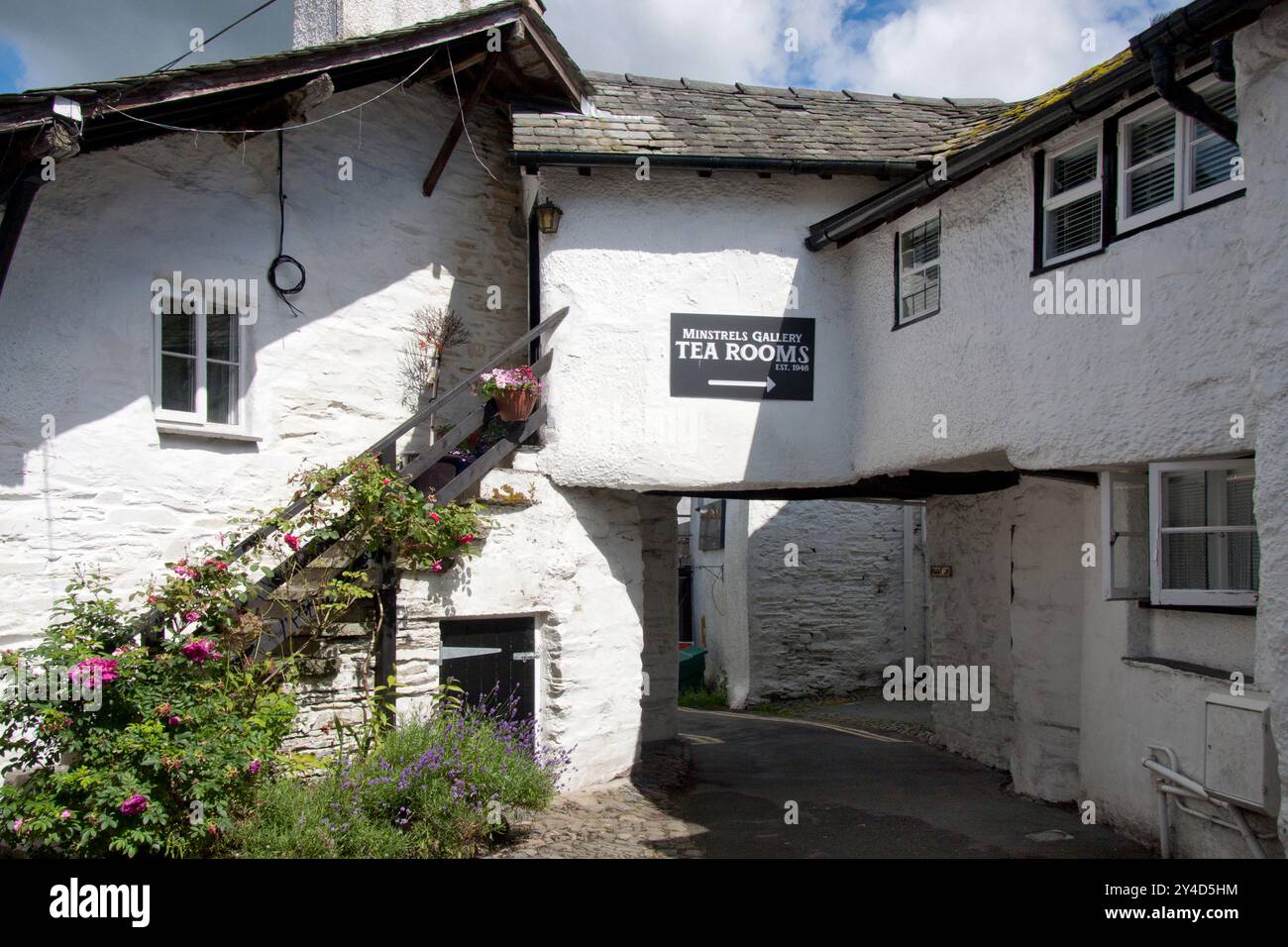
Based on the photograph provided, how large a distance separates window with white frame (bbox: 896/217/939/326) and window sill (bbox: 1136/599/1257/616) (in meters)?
2.97

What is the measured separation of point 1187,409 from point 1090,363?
851mm

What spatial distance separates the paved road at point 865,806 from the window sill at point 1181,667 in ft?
→ 4.49

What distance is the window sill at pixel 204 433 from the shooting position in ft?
27.3

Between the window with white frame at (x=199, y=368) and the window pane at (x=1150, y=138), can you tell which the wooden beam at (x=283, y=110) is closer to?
the window with white frame at (x=199, y=368)

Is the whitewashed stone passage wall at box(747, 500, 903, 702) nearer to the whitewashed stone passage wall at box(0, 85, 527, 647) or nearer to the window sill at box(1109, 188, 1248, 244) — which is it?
the whitewashed stone passage wall at box(0, 85, 527, 647)

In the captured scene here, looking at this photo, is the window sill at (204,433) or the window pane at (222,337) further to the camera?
the window pane at (222,337)

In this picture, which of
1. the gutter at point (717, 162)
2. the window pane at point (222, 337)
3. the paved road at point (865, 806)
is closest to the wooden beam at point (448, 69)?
the gutter at point (717, 162)

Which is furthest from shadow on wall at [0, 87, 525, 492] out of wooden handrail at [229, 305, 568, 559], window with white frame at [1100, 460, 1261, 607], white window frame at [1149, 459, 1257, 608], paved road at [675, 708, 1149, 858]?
white window frame at [1149, 459, 1257, 608]

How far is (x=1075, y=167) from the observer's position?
7.91 meters

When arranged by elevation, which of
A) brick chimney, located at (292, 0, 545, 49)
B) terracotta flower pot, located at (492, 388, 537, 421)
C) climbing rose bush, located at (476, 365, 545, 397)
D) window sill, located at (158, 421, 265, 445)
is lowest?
window sill, located at (158, 421, 265, 445)

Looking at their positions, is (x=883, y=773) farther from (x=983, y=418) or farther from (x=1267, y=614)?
(x=1267, y=614)

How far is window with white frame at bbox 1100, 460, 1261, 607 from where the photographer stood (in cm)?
691

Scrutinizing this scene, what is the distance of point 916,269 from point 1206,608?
3865 millimetres

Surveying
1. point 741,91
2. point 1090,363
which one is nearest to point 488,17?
point 741,91
